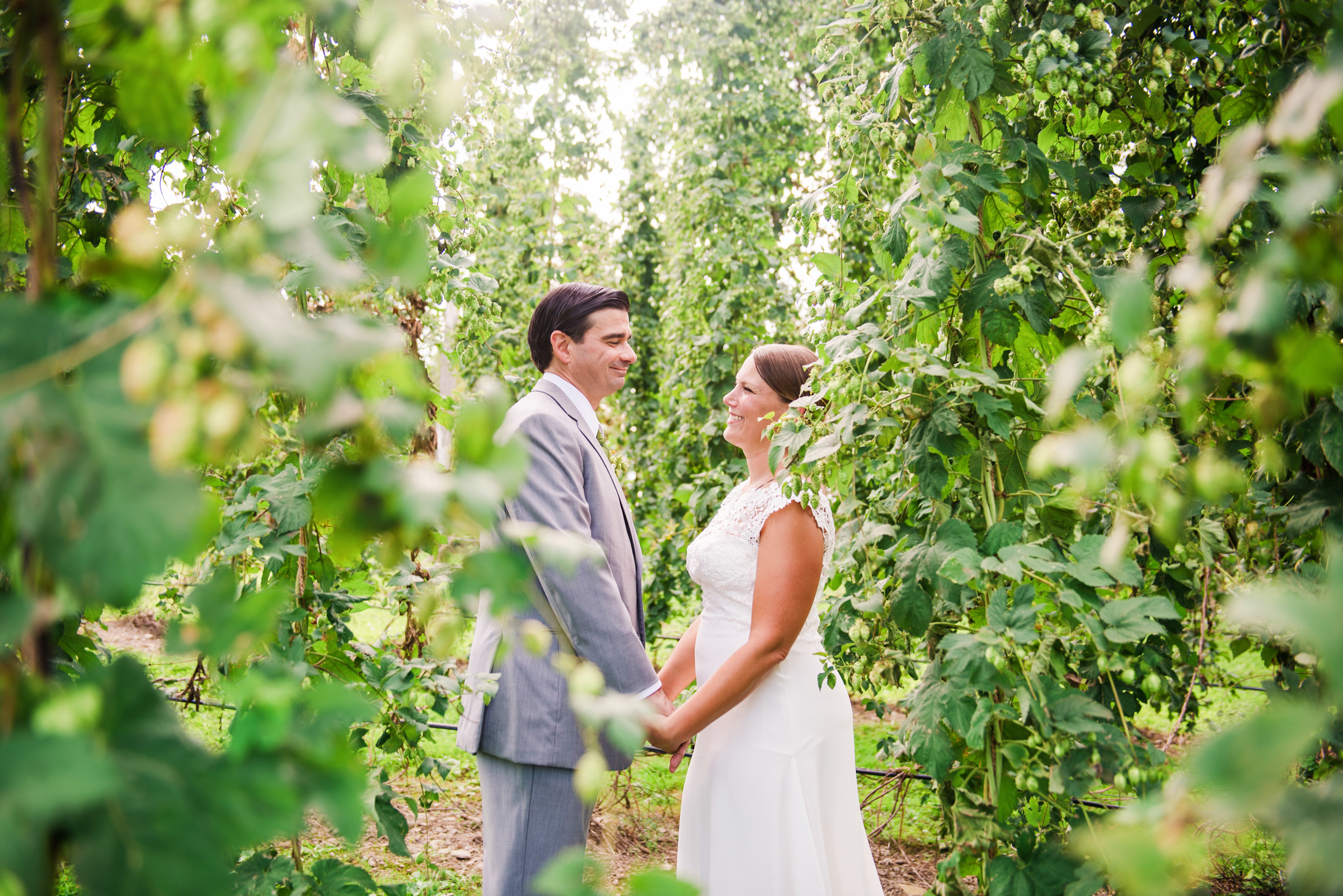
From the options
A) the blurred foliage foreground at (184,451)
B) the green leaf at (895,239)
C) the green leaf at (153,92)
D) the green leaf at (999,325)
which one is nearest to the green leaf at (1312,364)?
the blurred foliage foreground at (184,451)

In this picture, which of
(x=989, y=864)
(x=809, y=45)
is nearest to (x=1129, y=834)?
(x=989, y=864)

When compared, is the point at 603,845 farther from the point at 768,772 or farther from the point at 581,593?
the point at 581,593

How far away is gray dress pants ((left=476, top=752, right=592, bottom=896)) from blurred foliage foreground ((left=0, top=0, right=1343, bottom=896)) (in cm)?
39

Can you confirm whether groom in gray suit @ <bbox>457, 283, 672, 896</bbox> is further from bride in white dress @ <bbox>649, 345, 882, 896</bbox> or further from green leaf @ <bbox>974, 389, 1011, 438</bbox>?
green leaf @ <bbox>974, 389, 1011, 438</bbox>

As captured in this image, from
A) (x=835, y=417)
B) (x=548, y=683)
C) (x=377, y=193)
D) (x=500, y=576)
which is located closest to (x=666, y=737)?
(x=548, y=683)

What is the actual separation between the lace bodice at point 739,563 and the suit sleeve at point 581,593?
0.46 m

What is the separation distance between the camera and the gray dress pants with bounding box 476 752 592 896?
1916 millimetres

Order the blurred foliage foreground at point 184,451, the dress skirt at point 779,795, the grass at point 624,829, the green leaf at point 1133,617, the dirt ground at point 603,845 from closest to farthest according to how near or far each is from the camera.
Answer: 1. the blurred foliage foreground at point 184,451
2. the green leaf at point 1133,617
3. the dress skirt at point 779,795
4. the grass at point 624,829
5. the dirt ground at point 603,845

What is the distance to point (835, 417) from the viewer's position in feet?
4.66

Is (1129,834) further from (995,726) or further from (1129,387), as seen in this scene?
(995,726)

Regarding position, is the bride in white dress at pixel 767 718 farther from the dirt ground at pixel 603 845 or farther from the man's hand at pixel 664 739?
the dirt ground at pixel 603 845

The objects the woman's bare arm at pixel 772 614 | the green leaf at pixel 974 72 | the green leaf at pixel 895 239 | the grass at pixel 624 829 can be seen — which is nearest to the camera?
the green leaf at pixel 974 72

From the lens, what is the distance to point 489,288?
2.22m

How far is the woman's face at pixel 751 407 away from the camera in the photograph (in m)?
2.50
